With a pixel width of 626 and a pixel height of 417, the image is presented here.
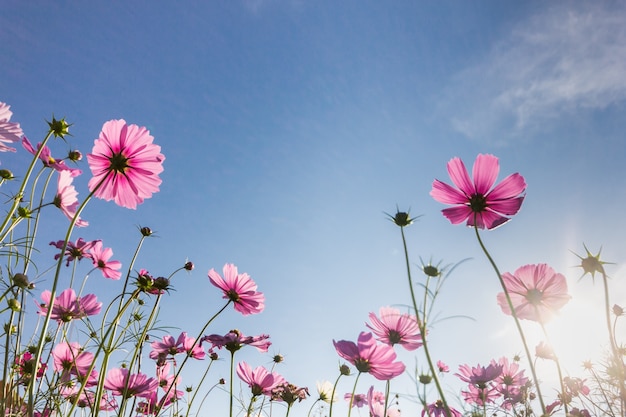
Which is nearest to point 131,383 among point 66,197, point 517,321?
point 66,197

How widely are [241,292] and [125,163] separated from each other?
35.4 inches

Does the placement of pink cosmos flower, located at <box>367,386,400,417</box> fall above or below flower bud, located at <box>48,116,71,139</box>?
below

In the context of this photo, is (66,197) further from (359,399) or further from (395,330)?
(359,399)

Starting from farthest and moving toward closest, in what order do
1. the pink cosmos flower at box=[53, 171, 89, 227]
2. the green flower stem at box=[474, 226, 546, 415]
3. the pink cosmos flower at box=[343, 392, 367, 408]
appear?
1. the pink cosmos flower at box=[343, 392, 367, 408]
2. the pink cosmos flower at box=[53, 171, 89, 227]
3. the green flower stem at box=[474, 226, 546, 415]

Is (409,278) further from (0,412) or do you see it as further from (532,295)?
(0,412)

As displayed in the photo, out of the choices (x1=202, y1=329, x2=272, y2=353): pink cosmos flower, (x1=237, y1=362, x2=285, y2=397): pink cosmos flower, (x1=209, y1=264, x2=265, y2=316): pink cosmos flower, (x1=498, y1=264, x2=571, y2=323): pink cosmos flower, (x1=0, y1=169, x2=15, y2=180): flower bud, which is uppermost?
(x1=0, y1=169, x2=15, y2=180): flower bud

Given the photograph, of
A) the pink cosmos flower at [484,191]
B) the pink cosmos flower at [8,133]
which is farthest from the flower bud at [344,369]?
the pink cosmos flower at [8,133]

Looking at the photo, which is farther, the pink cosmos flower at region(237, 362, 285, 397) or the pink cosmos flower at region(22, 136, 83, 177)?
the pink cosmos flower at region(237, 362, 285, 397)

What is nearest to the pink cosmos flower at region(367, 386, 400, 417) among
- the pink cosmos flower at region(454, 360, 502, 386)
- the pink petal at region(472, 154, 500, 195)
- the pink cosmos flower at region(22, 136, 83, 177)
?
the pink cosmos flower at region(454, 360, 502, 386)

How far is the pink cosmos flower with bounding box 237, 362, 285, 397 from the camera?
2.05m

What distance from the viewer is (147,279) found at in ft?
4.48

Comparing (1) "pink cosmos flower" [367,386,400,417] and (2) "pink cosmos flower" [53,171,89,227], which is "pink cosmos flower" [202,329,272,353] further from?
(2) "pink cosmos flower" [53,171,89,227]

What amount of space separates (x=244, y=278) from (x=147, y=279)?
0.64 metres

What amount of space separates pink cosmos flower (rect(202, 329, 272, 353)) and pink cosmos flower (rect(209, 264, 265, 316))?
12cm
